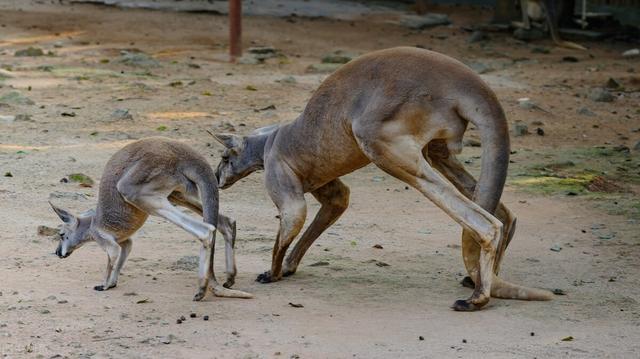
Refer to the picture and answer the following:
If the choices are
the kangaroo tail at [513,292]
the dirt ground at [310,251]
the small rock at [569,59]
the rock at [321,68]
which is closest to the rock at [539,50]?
the small rock at [569,59]

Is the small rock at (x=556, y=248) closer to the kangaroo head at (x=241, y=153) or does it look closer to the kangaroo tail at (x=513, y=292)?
the kangaroo tail at (x=513, y=292)

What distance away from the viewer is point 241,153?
6.73 meters

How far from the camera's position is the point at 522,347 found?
5105mm

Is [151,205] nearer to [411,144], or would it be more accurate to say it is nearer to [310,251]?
[411,144]

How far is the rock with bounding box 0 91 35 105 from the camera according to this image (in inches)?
443

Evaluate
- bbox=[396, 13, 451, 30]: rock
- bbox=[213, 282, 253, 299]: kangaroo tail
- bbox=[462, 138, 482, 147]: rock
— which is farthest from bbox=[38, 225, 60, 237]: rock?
bbox=[396, 13, 451, 30]: rock

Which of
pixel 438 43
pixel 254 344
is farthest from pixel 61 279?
pixel 438 43

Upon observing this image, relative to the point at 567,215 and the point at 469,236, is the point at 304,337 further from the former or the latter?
the point at 567,215

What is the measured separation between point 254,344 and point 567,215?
12.0ft

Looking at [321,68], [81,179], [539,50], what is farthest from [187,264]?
[539,50]

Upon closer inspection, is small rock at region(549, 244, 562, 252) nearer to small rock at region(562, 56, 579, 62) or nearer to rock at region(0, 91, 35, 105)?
rock at region(0, 91, 35, 105)

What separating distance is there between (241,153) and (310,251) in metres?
0.80

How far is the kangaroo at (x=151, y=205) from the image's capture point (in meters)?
5.83

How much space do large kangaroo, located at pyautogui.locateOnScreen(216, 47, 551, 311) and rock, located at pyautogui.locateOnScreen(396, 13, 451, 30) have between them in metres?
13.7
